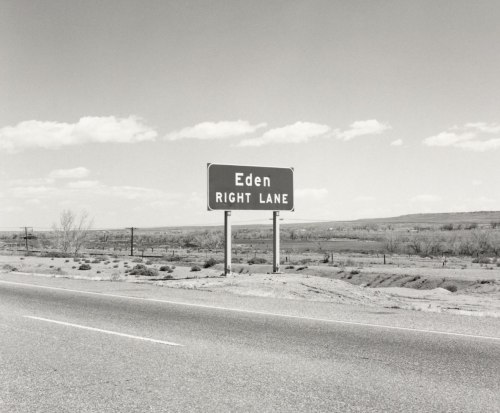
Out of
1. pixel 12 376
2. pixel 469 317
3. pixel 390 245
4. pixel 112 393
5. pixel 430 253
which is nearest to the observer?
pixel 112 393

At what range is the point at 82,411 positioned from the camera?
578 cm

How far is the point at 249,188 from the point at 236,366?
17643mm

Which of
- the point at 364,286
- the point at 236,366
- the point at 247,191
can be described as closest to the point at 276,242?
the point at 247,191

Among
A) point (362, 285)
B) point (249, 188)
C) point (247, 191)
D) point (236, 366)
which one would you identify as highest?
point (249, 188)

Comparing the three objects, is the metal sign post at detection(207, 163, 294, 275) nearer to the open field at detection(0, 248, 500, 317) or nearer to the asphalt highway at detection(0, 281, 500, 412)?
the open field at detection(0, 248, 500, 317)

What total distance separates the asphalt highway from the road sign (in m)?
12.2

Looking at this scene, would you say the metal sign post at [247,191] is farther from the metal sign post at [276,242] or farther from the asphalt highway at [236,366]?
the asphalt highway at [236,366]

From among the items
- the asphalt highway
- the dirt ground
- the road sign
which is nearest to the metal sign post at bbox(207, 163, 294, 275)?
the road sign

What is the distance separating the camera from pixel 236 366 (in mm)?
7707

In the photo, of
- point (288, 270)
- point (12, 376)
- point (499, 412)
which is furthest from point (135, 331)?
point (288, 270)

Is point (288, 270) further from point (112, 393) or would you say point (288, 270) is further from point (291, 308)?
point (112, 393)

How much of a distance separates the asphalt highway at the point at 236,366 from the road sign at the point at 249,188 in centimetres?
1217

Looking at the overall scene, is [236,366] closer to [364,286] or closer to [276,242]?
[276,242]

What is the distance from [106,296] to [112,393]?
11.0m
